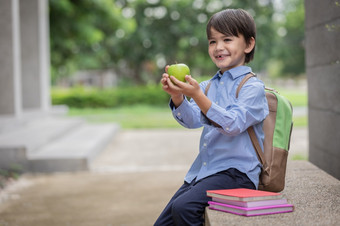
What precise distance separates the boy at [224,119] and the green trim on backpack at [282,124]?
12 cm

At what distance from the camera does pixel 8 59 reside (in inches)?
343

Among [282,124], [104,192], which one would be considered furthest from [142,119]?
[282,124]

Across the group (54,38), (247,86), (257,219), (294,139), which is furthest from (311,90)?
(54,38)

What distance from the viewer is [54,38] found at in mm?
13898

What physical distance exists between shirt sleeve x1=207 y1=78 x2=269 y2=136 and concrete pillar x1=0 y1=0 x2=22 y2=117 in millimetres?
7283

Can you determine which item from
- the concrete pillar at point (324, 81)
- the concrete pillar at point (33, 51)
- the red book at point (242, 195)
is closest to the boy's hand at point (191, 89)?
the red book at point (242, 195)

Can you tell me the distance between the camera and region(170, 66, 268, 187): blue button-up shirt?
2.24 metres

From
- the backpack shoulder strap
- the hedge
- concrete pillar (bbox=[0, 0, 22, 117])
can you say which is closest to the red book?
the backpack shoulder strap

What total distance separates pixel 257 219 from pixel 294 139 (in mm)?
8438

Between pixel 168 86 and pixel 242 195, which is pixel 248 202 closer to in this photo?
pixel 242 195

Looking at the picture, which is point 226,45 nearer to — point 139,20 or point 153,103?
point 153,103

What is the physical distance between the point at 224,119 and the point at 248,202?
0.42m

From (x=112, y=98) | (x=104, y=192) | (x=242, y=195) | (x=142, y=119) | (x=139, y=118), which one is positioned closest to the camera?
(x=242, y=195)

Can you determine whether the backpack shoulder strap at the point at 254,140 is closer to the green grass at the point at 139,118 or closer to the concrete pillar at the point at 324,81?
the concrete pillar at the point at 324,81
